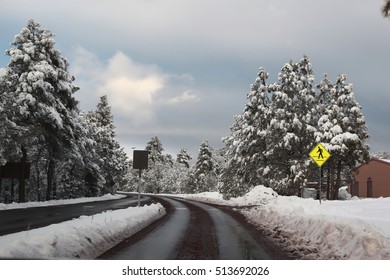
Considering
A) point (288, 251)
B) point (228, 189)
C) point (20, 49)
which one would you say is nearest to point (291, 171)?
point (228, 189)

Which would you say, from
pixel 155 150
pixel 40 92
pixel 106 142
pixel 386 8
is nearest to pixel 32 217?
pixel 386 8

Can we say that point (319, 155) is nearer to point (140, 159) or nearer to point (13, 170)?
point (140, 159)

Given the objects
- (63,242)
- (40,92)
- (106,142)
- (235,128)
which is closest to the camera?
(63,242)

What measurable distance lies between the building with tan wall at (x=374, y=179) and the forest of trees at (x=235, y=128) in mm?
9294

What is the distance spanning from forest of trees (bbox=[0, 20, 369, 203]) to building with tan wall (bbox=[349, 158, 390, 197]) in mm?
9294

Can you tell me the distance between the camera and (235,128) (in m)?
52.5

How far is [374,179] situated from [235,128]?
57.0ft

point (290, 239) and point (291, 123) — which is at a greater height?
point (291, 123)

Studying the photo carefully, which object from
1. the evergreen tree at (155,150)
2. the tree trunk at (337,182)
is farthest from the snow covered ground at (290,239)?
the evergreen tree at (155,150)

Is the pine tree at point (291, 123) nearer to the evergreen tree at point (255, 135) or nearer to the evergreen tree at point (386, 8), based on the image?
the evergreen tree at point (255, 135)

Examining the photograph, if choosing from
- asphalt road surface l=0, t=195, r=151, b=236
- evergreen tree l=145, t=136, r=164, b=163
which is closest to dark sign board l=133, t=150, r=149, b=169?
asphalt road surface l=0, t=195, r=151, b=236
